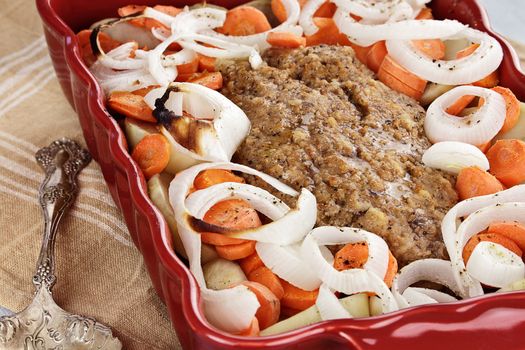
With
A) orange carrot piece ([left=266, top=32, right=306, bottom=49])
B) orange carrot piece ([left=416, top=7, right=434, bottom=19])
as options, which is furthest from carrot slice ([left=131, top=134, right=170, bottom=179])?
orange carrot piece ([left=416, top=7, right=434, bottom=19])

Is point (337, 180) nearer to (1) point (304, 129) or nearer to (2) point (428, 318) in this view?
(1) point (304, 129)

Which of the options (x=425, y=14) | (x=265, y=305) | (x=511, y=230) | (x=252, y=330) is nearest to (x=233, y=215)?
(x=265, y=305)

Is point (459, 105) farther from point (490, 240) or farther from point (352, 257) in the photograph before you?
point (352, 257)

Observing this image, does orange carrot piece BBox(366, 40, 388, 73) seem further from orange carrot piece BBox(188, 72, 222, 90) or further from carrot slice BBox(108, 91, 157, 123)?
carrot slice BBox(108, 91, 157, 123)

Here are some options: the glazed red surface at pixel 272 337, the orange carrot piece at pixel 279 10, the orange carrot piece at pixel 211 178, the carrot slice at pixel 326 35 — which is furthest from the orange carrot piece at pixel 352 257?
the orange carrot piece at pixel 279 10

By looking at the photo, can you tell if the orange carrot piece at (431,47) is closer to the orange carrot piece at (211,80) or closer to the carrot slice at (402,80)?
the carrot slice at (402,80)

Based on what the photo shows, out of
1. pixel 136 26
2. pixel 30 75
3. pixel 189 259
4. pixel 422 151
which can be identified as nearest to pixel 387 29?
pixel 422 151
